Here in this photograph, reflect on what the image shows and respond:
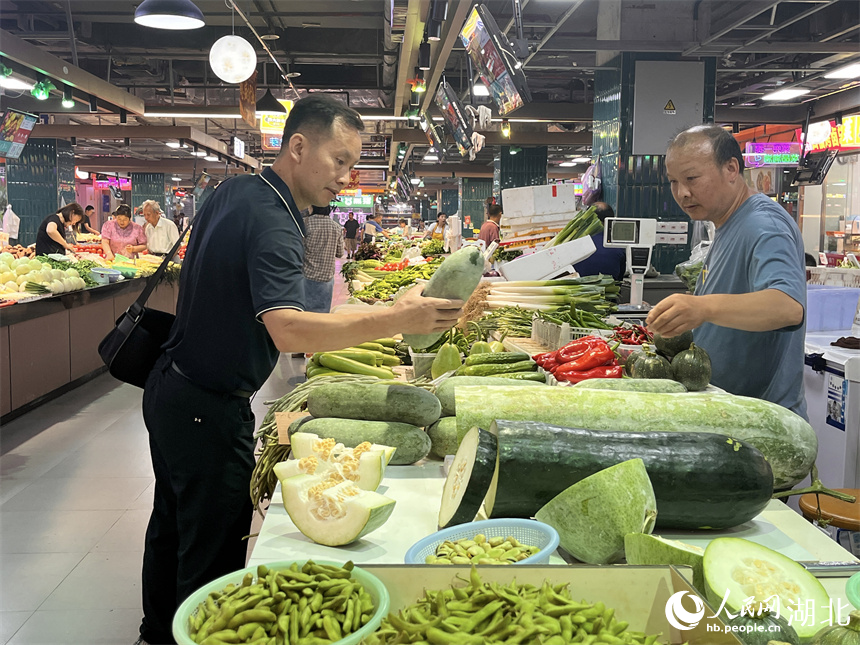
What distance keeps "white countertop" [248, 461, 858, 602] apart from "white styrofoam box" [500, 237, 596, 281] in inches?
141

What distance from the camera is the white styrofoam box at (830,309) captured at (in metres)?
5.53

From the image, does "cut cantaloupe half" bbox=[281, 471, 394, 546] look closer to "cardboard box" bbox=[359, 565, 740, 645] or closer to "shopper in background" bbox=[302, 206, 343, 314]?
"cardboard box" bbox=[359, 565, 740, 645]

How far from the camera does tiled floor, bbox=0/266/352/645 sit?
345 cm

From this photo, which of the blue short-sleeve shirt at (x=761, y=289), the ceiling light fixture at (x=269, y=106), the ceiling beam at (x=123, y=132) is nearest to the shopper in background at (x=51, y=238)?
the ceiling light fixture at (x=269, y=106)

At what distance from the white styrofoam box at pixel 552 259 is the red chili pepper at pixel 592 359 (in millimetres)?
2527

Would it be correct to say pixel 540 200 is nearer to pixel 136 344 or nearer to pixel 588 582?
pixel 136 344

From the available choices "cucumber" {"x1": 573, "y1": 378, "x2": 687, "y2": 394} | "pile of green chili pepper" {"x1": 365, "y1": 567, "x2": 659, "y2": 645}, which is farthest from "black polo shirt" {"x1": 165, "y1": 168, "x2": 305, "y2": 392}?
"pile of green chili pepper" {"x1": 365, "y1": 567, "x2": 659, "y2": 645}

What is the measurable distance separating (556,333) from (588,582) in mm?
2699

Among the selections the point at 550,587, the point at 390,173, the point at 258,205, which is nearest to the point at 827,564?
the point at 550,587

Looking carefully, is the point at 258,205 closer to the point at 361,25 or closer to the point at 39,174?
the point at 361,25

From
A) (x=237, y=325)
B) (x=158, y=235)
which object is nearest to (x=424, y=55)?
(x=237, y=325)

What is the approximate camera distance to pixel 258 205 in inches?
87.4

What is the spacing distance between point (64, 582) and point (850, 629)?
3.83 m

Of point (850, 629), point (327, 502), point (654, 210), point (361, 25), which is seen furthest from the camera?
point (361, 25)
